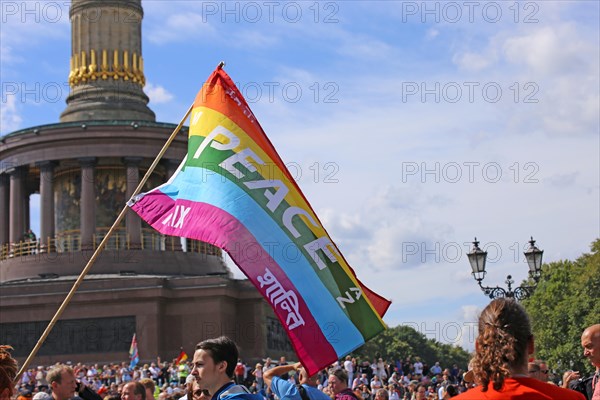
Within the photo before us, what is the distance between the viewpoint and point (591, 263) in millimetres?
64500

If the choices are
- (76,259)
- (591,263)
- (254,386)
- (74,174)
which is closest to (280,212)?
(254,386)

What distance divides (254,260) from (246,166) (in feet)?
4.65

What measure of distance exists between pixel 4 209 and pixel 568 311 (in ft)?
107

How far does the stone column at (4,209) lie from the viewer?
50031 mm

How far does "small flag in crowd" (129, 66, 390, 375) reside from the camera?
1101cm

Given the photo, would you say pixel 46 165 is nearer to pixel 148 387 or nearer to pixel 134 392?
pixel 148 387

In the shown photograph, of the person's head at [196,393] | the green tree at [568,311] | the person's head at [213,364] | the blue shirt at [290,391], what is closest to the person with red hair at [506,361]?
the person's head at [213,364]

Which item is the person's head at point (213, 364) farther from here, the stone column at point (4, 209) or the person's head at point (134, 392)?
the stone column at point (4, 209)

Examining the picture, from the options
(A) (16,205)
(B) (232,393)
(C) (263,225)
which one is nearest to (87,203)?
(A) (16,205)

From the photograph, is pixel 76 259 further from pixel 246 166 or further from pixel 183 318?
pixel 246 166

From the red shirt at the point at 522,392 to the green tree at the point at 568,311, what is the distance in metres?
55.7

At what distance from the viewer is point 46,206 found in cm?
4841

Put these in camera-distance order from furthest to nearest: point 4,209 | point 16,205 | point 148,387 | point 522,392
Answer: point 4,209 → point 16,205 → point 148,387 → point 522,392

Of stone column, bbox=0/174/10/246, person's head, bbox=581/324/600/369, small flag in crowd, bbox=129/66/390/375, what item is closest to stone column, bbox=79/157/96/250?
stone column, bbox=0/174/10/246
